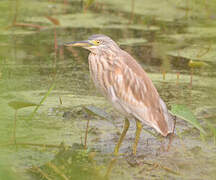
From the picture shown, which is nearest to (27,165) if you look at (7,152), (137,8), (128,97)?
(7,152)

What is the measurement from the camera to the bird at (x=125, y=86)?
8.98 ft

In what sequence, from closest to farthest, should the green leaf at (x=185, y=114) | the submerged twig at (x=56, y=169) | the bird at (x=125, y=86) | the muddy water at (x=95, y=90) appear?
the submerged twig at (x=56, y=169) < the green leaf at (x=185, y=114) < the muddy water at (x=95, y=90) < the bird at (x=125, y=86)

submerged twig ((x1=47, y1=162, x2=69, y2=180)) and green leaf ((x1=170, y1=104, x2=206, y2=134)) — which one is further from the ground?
green leaf ((x1=170, y1=104, x2=206, y2=134))

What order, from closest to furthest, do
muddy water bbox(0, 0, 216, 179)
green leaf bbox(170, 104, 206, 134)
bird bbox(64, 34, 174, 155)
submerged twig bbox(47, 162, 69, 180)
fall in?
submerged twig bbox(47, 162, 69, 180) → green leaf bbox(170, 104, 206, 134) → muddy water bbox(0, 0, 216, 179) → bird bbox(64, 34, 174, 155)

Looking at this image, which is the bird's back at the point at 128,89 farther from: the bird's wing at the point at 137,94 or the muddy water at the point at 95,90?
the muddy water at the point at 95,90

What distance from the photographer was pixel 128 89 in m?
2.76

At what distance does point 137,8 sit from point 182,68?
2.41m

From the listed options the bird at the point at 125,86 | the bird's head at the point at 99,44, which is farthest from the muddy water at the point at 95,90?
the bird's head at the point at 99,44

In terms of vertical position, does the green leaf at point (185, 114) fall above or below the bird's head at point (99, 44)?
below

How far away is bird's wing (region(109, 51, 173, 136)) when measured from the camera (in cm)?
272

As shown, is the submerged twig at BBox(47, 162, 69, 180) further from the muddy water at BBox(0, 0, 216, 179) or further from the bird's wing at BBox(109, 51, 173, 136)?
the bird's wing at BBox(109, 51, 173, 136)

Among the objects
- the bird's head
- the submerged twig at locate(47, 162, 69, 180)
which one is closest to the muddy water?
the submerged twig at locate(47, 162, 69, 180)

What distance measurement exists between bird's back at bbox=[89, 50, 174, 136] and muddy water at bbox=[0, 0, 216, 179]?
0.41 feet

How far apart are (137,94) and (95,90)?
1135mm
